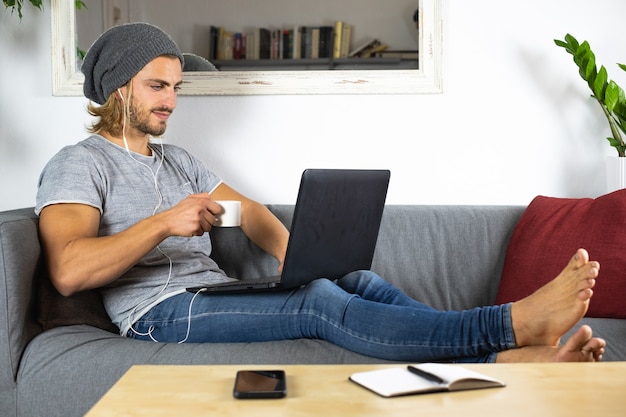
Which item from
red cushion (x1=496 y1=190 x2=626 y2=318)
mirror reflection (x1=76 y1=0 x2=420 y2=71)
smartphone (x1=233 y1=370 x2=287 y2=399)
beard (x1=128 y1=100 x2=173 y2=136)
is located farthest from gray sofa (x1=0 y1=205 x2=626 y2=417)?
mirror reflection (x1=76 y1=0 x2=420 y2=71)

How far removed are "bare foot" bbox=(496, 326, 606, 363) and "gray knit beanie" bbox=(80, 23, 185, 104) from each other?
1.31m

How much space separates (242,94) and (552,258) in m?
1.20

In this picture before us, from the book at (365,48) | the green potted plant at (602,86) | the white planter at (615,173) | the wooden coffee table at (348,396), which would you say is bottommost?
the wooden coffee table at (348,396)

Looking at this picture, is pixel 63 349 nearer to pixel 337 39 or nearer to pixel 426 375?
pixel 426 375

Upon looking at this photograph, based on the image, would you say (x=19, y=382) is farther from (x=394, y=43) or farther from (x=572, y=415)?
(x=394, y=43)

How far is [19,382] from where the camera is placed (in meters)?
1.98

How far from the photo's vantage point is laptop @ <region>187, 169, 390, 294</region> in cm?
188

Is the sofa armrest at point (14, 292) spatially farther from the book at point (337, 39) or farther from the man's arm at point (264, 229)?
the book at point (337, 39)

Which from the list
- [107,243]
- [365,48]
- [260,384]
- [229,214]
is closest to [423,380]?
[260,384]

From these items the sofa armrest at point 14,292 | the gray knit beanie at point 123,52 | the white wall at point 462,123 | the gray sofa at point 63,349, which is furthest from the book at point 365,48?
the sofa armrest at point 14,292

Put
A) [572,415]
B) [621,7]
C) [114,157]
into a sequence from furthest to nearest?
1. [621,7]
2. [114,157]
3. [572,415]

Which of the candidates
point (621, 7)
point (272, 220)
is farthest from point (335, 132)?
point (621, 7)

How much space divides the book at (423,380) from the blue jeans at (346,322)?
0.46 m

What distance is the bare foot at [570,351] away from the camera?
163 centimetres
